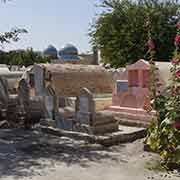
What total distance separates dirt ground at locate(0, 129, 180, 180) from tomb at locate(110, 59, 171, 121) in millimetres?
2790

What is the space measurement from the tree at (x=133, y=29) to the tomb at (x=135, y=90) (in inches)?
479

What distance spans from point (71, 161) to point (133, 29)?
A: 1814 cm

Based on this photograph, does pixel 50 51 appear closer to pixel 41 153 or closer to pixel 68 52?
pixel 68 52

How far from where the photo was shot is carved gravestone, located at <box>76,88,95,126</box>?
30.6 feet

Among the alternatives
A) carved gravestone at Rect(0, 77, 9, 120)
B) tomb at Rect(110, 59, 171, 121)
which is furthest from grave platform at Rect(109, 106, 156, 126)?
carved gravestone at Rect(0, 77, 9, 120)

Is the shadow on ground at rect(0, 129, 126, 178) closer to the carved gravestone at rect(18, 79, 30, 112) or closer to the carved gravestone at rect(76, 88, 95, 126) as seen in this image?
the carved gravestone at rect(76, 88, 95, 126)

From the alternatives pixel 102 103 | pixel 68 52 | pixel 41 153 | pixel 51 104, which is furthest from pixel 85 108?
pixel 68 52

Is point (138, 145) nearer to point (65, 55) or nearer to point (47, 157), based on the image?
point (47, 157)

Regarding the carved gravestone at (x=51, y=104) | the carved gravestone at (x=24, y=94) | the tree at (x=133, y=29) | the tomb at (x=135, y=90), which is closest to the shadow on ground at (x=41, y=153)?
the carved gravestone at (x=51, y=104)

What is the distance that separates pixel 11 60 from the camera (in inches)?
2124

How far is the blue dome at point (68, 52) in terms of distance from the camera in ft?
197

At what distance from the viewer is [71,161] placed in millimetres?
7117

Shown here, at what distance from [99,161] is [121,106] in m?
5.02

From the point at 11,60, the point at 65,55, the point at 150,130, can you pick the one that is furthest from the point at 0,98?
the point at 65,55
